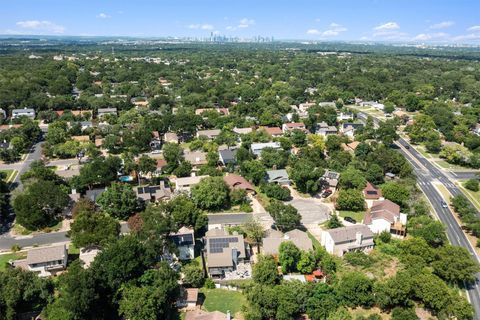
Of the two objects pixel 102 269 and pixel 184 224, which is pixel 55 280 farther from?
pixel 184 224

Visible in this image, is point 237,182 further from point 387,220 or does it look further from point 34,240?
point 34,240

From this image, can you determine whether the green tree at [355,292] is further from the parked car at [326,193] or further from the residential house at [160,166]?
the residential house at [160,166]

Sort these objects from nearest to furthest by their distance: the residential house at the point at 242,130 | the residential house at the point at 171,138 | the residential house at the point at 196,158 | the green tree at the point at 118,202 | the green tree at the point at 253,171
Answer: the green tree at the point at 118,202, the green tree at the point at 253,171, the residential house at the point at 196,158, the residential house at the point at 171,138, the residential house at the point at 242,130

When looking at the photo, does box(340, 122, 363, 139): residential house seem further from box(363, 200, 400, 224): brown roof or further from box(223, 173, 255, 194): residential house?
box(363, 200, 400, 224): brown roof

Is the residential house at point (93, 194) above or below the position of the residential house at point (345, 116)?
below

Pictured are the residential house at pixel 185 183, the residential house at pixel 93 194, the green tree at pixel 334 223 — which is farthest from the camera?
the residential house at pixel 185 183

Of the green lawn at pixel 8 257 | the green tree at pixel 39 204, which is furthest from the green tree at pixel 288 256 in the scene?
the green tree at pixel 39 204
